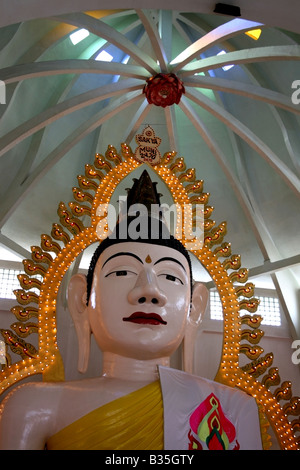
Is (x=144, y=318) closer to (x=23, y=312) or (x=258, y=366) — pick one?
(x=23, y=312)

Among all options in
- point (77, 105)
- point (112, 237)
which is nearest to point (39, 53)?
point (77, 105)

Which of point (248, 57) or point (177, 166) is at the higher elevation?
Result: point (248, 57)

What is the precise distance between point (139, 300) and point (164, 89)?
605 cm

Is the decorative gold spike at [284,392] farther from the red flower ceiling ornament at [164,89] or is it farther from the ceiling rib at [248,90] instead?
the red flower ceiling ornament at [164,89]

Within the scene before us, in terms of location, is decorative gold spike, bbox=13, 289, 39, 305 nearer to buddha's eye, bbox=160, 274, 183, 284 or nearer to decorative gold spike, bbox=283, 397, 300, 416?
buddha's eye, bbox=160, 274, 183, 284

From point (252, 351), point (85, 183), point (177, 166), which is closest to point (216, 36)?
point (177, 166)

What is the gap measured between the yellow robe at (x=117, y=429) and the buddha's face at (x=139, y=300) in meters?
0.49

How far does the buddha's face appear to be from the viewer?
13.2 feet

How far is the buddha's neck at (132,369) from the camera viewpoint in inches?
160

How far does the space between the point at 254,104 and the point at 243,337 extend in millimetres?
7495

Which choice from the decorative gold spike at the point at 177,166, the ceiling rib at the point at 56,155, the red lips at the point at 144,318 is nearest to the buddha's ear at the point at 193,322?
the red lips at the point at 144,318

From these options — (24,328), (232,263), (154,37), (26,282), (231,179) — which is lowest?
(24,328)

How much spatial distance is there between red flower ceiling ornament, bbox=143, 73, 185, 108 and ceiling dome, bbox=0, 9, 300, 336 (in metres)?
0.09

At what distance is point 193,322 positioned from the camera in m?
4.66
